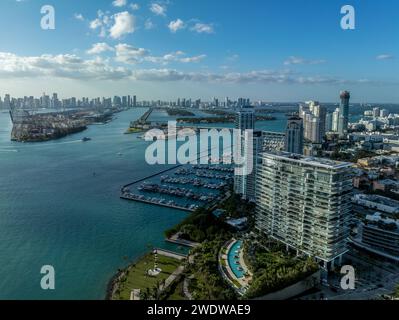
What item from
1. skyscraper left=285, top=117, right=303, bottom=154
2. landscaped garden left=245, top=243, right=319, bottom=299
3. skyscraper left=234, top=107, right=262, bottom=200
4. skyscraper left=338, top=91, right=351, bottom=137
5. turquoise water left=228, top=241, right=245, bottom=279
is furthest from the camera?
skyscraper left=338, top=91, right=351, bottom=137

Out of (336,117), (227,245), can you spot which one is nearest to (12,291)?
(227,245)

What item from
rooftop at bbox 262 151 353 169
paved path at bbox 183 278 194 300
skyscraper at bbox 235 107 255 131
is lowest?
paved path at bbox 183 278 194 300

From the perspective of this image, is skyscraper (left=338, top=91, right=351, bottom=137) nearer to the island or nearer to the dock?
the dock

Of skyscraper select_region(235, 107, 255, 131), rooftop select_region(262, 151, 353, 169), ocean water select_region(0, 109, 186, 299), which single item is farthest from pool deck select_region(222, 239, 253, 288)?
skyscraper select_region(235, 107, 255, 131)

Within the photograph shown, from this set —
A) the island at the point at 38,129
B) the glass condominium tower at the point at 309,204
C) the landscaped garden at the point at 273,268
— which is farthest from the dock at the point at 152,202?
the island at the point at 38,129

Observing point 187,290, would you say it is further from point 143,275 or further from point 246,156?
point 246,156

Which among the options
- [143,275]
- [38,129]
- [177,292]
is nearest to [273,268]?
[177,292]

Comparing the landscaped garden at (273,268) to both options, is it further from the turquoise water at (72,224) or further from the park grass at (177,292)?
the turquoise water at (72,224)
